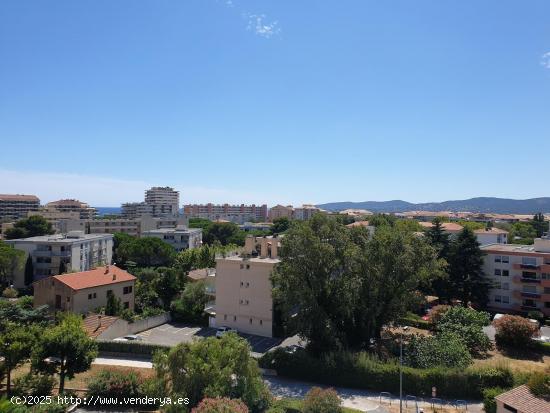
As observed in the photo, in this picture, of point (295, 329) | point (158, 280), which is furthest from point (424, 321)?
point (158, 280)

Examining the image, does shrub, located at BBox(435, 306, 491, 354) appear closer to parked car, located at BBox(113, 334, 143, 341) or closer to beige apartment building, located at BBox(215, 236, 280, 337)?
beige apartment building, located at BBox(215, 236, 280, 337)

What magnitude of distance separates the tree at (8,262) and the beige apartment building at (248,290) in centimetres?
3349

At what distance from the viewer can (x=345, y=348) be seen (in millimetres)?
32125

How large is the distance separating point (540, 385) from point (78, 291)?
3850 cm

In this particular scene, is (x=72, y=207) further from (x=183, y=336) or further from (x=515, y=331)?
(x=515, y=331)

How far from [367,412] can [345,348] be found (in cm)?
768

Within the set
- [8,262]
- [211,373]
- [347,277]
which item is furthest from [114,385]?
[8,262]

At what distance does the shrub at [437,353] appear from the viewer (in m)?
28.7

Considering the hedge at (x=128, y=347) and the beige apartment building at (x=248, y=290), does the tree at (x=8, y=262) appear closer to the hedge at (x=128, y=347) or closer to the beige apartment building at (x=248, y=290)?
the hedge at (x=128, y=347)

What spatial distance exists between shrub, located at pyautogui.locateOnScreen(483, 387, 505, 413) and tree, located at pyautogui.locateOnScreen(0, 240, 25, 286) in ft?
191

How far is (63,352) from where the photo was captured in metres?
23.7

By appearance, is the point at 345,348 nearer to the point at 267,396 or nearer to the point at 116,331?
the point at 267,396

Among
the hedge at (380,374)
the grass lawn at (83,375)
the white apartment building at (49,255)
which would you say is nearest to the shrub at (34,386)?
the grass lawn at (83,375)

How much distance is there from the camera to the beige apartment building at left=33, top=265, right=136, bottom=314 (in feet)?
135
